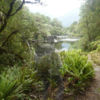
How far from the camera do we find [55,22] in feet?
16.2

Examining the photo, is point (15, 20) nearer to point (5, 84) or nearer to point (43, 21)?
point (43, 21)

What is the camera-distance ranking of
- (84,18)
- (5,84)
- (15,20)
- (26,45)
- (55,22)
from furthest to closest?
(84,18), (55,22), (26,45), (15,20), (5,84)

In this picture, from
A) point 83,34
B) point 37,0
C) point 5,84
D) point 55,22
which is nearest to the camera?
point 5,84

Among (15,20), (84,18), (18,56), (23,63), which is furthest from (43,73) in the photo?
(84,18)

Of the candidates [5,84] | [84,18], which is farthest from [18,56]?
[84,18]

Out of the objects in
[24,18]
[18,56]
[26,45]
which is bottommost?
[18,56]

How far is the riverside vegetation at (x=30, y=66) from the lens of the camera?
2.08 meters

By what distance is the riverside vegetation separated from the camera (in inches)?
81.9

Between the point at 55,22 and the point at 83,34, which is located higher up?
the point at 55,22

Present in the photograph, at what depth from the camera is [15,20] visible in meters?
3.19

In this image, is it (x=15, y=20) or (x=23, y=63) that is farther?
(x=23, y=63)

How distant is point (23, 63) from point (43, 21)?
2338mm

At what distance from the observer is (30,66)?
3123mm

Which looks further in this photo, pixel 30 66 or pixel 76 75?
pixel 30 66
